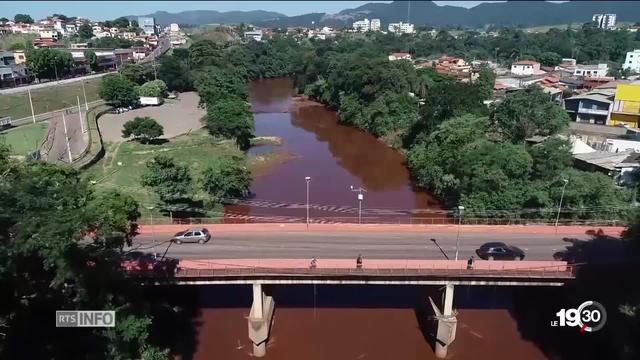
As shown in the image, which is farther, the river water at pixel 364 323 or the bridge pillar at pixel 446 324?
the river water at pixel 364 323

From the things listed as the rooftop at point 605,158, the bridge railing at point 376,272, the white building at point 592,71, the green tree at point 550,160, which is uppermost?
the white building at point 592,71

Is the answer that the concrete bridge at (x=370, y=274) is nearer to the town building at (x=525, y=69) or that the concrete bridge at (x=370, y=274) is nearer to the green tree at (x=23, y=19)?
the town building at (x=525, y=69)

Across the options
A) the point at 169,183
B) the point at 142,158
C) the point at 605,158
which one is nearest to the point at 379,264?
the point at 169,183

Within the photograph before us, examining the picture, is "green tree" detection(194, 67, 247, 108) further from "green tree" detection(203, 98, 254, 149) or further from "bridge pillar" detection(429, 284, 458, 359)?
"bridge pillar" detection(429, 284, 458, 359)

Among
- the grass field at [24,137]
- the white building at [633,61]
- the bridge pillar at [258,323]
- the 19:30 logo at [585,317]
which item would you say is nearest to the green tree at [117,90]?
the grass field at [24,137]

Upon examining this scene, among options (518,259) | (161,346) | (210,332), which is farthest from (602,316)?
(161,346)

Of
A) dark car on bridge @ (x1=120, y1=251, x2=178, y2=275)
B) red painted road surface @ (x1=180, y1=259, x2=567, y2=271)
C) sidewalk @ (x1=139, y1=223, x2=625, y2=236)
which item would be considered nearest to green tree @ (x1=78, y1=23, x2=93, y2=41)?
sidewalk @ (x1=139, y1=223, x2=625, y2=236)

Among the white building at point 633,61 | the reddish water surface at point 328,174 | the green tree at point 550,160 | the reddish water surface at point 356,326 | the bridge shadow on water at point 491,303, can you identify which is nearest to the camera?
the bridge shadow on water at point 491,303
